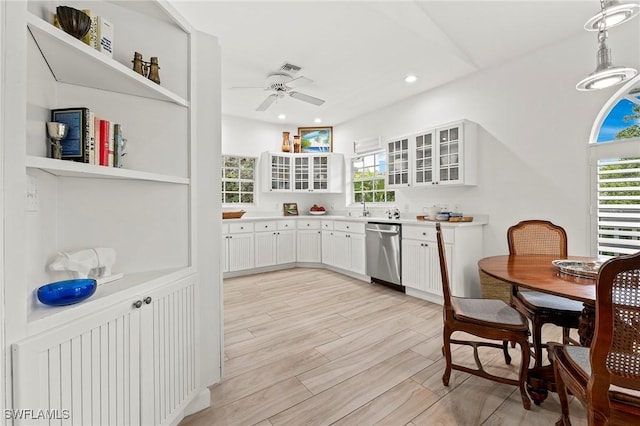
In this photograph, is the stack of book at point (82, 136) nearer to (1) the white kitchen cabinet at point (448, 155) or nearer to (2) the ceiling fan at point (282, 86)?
(2) the ceiling fan at point (282, 86)

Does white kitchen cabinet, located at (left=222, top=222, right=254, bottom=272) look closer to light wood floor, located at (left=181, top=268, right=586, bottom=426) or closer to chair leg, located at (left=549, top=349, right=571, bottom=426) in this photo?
light wood floor, located at (left=181, top=268, right=586, bottom=426)

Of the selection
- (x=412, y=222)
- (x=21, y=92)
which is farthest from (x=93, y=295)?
(x=412, y=222)

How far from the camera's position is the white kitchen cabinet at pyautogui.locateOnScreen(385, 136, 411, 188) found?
166 inches

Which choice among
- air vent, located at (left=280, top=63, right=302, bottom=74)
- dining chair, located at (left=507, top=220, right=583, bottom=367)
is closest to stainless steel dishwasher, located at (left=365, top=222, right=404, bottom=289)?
dining chair, located at (left=507, top=220, right=583, bottom=367)

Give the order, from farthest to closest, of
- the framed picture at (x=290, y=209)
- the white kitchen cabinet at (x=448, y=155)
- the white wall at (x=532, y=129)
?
the framed picture at (x=290, y=209) → the white kitchen cabinet at (x=448, y=155) → the white wall at (x=532, y=129)

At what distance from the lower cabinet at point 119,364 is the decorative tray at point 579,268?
2.20 metres

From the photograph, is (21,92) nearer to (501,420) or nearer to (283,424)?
(283,424)

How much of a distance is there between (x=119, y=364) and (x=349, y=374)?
56.7 inches

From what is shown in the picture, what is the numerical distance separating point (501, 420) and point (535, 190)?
2568 mm

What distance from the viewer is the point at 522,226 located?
2.50m

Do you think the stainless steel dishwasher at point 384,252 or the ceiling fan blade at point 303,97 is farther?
the stainless steel dishwasher at point 384,252

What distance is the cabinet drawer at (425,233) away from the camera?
3311 millimetres

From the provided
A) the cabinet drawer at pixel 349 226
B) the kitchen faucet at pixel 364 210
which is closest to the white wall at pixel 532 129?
the cabinet drawer at pixel 349 226

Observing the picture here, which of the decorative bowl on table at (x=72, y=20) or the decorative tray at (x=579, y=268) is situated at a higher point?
the decorative bowl on table at (x=72, y=20)
